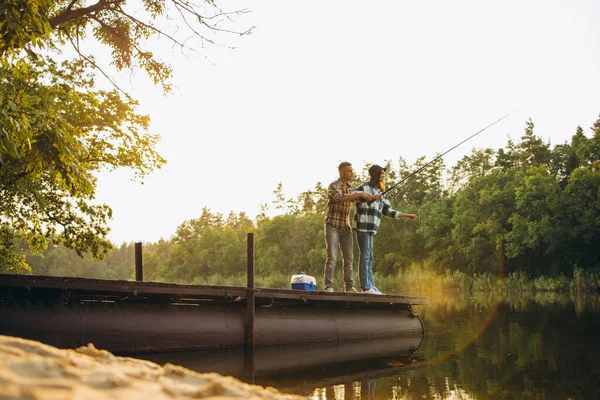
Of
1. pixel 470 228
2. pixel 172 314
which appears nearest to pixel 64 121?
pixel 172 314

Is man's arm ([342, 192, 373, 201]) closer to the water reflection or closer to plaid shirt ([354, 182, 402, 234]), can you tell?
plaid shirt ([354, 182, 402, 234])

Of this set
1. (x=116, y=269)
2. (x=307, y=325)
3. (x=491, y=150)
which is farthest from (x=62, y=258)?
(x=307, y=325)

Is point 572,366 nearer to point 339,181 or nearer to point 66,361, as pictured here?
point 339,181

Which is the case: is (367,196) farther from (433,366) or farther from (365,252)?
(433,366)

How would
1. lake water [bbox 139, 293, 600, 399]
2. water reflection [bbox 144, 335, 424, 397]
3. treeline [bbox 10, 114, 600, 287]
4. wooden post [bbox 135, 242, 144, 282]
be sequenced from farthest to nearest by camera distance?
treeline [bbox 10, 114, 600, 287], wooden post [bbox 135, 242, 144, 282], water reflection [bbox 144, 335, 424, 397], lake water [bbox 139, 293, 600, 399]

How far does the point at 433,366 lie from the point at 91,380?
24.3 ft

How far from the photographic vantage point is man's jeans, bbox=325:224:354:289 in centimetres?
1042

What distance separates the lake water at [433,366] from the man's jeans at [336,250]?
129 centimetres

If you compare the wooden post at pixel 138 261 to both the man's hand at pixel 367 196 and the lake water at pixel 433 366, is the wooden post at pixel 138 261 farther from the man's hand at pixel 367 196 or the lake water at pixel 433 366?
the man's hand at pixel 367 196

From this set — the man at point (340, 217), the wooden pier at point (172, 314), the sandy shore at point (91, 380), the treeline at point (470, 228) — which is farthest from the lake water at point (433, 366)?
the treeline at point (470, 228)

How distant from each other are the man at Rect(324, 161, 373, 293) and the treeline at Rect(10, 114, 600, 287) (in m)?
28.1

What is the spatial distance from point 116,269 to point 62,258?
2578 cm

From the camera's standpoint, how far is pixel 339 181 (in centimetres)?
1045

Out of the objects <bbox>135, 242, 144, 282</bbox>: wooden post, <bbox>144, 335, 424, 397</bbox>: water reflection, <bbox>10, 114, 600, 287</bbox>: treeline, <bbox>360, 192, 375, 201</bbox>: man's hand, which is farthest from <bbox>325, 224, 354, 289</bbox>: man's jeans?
<bbox>10, 114, 600, 287</bbox>: treeline
